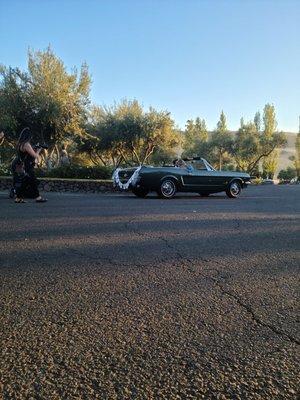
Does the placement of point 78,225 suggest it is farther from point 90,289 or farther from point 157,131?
point 157,131

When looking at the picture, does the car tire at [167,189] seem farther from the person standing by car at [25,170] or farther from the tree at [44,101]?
the tree at [44,101]

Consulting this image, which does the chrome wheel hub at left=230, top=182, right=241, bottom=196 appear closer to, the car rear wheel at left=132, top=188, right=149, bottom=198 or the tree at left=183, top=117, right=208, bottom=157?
the car rear wheel at left=132, top=188, right=149, bottom=198

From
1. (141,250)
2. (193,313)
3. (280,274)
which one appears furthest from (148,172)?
(193,313)

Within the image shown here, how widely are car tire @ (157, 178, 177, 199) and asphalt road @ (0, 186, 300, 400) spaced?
27.8 ft

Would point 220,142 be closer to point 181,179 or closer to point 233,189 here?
point 233,189

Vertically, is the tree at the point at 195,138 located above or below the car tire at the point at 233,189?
above

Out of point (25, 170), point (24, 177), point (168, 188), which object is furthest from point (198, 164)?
point (24, 177)

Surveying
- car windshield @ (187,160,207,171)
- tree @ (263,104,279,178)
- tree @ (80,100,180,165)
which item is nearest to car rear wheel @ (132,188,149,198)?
car windshield @ (187,160,207,171)

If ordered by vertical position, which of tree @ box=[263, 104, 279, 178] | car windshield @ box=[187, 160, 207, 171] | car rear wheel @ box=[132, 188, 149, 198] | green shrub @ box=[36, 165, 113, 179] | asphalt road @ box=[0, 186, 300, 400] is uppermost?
tree @ box=[263, 104, 279, 178]

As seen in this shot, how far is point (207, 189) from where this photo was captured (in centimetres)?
1481

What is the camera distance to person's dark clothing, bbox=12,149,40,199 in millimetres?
10359

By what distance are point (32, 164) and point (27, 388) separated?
9585 millimetres

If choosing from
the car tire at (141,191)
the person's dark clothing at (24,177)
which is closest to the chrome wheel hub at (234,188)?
the car tire at (141,191)

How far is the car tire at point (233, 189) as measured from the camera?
49.8 feet
